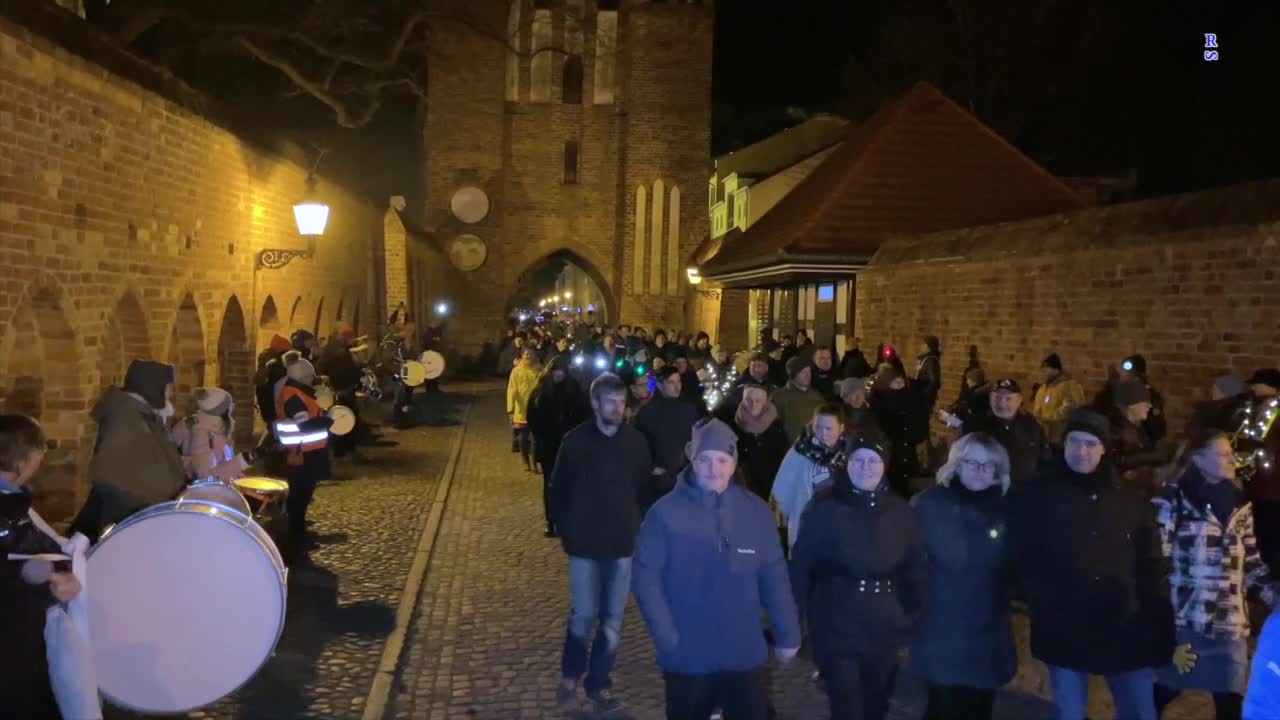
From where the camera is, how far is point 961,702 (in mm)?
4266

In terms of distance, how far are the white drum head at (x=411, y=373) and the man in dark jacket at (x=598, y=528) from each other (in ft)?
40.0

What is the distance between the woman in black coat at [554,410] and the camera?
958cm

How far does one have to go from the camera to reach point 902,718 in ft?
17.5

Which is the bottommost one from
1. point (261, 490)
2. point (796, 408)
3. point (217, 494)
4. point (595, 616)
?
point (595, 616)

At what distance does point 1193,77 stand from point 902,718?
94.2 feet

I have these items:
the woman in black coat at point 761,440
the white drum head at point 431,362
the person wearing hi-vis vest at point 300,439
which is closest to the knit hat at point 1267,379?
the woman in black coat at point 761,440

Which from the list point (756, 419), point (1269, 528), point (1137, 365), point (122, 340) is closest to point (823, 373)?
point (1137, 365)

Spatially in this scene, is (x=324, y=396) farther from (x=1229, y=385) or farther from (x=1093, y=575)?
(x=1093, y=575)

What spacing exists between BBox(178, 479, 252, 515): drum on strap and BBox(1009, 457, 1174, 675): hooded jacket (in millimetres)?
3507

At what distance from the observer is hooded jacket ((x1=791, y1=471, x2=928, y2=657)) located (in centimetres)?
423

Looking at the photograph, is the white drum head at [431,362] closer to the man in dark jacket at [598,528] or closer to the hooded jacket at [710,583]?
the man in dark jacket at [598,528]

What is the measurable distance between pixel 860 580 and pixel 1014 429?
2.77 m

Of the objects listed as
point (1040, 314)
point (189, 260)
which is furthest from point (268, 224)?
point (1040, 314)

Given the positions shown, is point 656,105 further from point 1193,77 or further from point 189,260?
point 189,260
